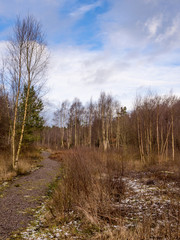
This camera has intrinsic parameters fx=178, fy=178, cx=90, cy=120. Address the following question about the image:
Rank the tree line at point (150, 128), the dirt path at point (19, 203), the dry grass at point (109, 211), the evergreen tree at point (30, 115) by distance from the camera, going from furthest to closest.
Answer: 1. the tree line at point (150, 128)
2. the evergreen tree at point (30, 115)
3. the dirt path at point (19, 203)
4. the dry grass at point (109, 211)

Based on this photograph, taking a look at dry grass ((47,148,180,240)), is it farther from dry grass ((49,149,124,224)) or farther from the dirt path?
the dirt path

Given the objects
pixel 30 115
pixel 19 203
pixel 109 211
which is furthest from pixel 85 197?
pixel 30 115

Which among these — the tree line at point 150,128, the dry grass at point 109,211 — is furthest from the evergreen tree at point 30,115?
the dry grass at point 109,211

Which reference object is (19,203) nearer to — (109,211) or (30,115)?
(109,211)

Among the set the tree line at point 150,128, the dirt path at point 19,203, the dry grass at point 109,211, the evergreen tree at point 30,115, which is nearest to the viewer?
the dry grass at point 109,211

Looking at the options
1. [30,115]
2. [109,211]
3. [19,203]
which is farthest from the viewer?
[30,115]

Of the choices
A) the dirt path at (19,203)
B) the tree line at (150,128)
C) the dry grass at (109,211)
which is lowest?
the dirt path at (19,203)

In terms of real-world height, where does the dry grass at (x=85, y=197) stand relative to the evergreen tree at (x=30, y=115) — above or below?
below

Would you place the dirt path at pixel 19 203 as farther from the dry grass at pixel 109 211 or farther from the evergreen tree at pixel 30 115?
the evergreen tree at pixel 30 115

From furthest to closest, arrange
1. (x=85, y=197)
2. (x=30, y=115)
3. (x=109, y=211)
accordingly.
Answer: (x=30, y=115) < (x=85, y=197) < (x=109, y=211)

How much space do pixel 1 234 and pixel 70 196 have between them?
6.43ft

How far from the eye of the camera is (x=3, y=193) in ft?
21.4

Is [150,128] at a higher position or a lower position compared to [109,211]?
higher

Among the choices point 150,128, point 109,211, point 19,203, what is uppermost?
point 150,128
